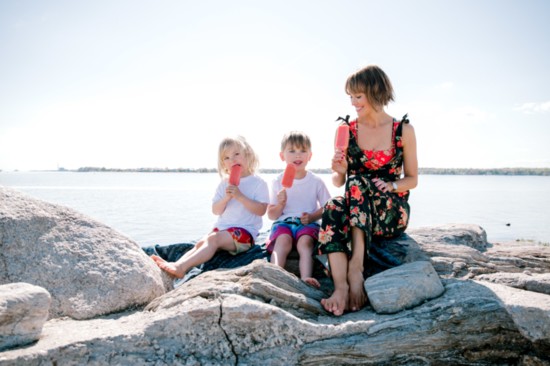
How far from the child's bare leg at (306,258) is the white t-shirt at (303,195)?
0.49 metres

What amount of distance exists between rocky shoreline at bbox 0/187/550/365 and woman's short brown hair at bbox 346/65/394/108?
1.45 metres

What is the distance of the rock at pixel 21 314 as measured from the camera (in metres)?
2.41

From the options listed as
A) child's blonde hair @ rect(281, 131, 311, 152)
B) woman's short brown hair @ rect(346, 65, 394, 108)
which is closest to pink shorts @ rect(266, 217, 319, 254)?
child's blonde hair @ rect(281, 131, 311, 152)

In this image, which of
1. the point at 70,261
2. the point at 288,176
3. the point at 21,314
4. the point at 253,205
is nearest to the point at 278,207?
the point at 253,205

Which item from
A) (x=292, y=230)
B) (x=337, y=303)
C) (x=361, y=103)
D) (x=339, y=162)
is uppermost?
(x=361, y=103)

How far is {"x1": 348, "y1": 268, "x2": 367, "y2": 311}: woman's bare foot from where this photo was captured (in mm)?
3090

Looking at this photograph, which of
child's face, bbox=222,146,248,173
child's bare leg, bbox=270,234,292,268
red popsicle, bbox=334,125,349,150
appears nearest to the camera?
red popsicle, bbox=334,125,349,150

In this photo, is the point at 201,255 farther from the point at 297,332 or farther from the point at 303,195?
the point at 297,332

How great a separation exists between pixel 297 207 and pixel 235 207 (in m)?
0.66

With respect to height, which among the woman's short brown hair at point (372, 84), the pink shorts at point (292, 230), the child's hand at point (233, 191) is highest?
the woman's short brown hair at point (372, 84)

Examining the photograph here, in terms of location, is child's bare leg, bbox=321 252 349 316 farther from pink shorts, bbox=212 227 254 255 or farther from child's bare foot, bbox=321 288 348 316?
pink shorts, bbox=212 227 254 255

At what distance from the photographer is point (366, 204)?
339 cm

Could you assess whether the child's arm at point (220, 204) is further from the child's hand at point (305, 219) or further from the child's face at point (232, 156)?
the child's hand at point (305, 219)

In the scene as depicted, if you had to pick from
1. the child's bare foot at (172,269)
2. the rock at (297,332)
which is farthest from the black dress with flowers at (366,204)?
the child's bare foot at (172,269)
